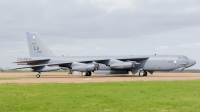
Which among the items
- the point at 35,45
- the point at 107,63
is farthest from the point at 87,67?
the point at 35,45

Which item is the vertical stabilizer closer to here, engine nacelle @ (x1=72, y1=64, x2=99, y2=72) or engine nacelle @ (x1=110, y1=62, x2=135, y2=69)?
engine nacelle @ (x1=72, y1=64, x2=99, y2=72)

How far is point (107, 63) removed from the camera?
127 ft

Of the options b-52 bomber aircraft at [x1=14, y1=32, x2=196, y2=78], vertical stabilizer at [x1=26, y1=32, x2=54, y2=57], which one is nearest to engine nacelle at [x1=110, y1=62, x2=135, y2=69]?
b-52 bomber aircraft at [x1=14, y1=32, x2=196, y2=78]

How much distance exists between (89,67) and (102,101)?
2531 centimetres

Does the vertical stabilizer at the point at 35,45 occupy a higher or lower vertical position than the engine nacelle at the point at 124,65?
higher

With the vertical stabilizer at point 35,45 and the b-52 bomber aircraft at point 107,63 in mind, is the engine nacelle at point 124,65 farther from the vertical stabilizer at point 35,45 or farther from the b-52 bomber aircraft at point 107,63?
the vertical stabilizer at point 35,45

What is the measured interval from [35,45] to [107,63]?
12.2 metres

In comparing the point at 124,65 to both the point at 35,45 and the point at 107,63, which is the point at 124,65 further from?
the point at 35,45

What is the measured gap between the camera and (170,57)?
37.2m

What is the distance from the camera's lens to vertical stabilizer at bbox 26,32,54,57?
1699 inches

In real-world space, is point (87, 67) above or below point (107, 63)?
below

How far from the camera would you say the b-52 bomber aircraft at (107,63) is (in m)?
36.7

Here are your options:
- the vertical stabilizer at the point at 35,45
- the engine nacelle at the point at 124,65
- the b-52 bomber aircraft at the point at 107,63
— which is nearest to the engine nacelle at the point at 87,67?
the b-52 bomber aircraft at the point at 107,63

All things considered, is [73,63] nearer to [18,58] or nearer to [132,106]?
[18,58]
